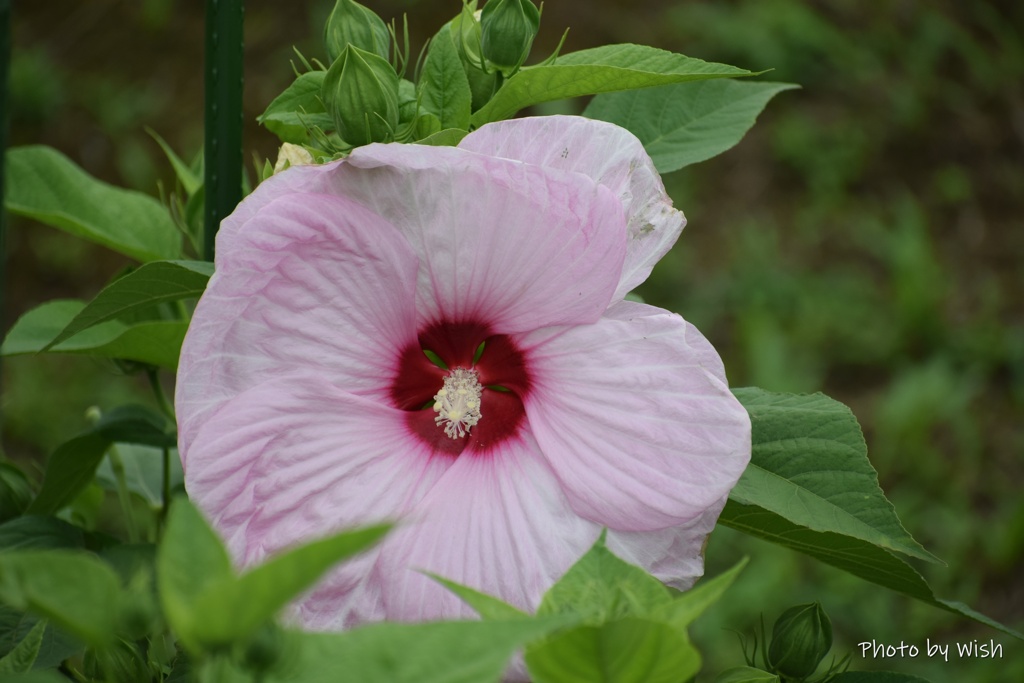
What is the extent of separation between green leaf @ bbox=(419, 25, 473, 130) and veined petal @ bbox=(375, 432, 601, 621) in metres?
0.22

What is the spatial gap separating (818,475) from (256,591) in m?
0.42

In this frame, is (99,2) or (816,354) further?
(99,2)

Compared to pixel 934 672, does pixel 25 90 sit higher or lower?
higher

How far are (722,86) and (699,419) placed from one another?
0.39 meters

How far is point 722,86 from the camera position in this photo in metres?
0.88

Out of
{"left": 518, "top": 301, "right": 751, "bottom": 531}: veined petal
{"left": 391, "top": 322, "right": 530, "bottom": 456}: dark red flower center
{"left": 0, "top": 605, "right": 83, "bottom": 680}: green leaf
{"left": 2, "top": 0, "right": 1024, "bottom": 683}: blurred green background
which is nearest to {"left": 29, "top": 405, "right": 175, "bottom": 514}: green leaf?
{"left": 0, "top": 605, "right": 83, "bottom": 680}: green leaf

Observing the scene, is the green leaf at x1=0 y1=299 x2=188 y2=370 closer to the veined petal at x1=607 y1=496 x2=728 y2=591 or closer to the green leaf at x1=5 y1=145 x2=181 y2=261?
the green leaf at x1=5 y1=145 x2=181 y2=261

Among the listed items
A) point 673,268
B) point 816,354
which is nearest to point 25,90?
point 673,268

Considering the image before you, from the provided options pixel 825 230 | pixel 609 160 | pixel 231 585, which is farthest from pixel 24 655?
pixel 825 230

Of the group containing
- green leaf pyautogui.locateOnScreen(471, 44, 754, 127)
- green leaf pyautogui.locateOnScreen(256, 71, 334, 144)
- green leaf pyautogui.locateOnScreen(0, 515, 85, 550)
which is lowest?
green leaf pyautogui.locateOnScreen(0, 515, 85, 550)

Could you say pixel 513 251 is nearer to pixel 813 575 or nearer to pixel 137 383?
pixel 813 575

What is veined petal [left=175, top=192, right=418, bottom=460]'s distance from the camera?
57 centimetres

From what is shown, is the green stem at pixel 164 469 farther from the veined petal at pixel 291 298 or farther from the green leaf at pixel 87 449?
the veined petal at pixel 291 298

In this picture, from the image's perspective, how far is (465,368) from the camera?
0.71 metres
